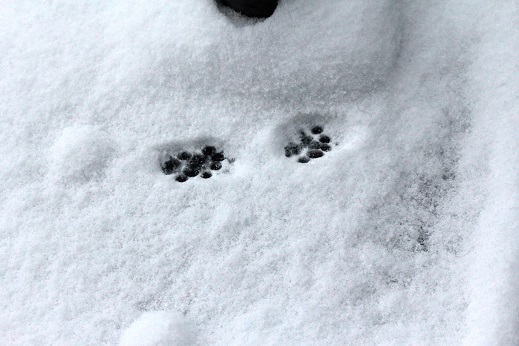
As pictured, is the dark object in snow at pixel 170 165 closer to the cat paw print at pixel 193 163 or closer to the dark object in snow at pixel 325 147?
the cat paw print at pixel 193 163

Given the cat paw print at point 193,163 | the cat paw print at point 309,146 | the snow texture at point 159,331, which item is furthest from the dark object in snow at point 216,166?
the snow texture at point 159,331

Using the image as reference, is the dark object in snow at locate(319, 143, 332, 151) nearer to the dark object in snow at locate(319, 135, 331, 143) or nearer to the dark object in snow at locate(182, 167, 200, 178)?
the dark object in snow at locate(319, 135, 331, 143)

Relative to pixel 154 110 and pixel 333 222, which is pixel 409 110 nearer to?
pixel 333 222

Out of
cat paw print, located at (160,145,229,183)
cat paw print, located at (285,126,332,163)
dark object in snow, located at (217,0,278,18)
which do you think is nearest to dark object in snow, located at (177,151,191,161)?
cat paw print, located at (160,145,229,183)

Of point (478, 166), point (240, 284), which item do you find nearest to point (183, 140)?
point (240, 284)

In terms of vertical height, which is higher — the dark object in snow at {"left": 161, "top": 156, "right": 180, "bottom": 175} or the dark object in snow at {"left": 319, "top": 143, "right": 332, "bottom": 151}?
the dark object in snow at {"left": 319, "top": 143, "right": 332, "bottom": 151}

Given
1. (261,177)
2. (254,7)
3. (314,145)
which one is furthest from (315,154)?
(254,7)

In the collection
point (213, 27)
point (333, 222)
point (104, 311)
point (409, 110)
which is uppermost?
point (213, 27)

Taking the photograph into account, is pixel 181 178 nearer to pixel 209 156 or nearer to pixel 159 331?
pixel 209 156
